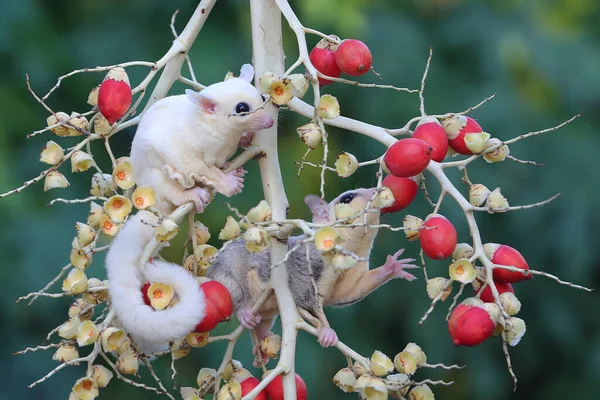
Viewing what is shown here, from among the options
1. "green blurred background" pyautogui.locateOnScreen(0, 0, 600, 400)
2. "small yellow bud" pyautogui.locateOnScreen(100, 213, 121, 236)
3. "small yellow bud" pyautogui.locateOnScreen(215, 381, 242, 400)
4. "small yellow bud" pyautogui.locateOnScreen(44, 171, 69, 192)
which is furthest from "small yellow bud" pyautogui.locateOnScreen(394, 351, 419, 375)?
"green blurred background" pyautogui.locateOnScreen(0, 0, 600, 400)

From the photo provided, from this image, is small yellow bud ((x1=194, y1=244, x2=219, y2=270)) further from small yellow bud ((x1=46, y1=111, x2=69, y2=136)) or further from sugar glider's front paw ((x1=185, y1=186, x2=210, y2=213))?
small yellow bud ((x1=46, y1=111, x2=69, y2=136))

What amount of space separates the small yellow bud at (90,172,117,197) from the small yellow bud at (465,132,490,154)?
542mm

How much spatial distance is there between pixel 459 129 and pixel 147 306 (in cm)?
54

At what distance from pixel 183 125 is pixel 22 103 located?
232 centimetres

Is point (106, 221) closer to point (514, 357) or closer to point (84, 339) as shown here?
point (84, 339)

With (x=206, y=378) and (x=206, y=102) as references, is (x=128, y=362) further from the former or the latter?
(x=206, y=102)

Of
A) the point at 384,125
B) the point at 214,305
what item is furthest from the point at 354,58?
the point at 384,125

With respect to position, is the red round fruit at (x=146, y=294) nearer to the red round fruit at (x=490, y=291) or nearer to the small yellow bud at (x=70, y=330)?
the small yellow bud at (x=70, y=330)

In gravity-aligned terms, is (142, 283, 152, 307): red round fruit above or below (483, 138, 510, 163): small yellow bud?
below

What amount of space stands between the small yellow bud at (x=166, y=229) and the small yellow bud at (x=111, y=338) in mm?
177

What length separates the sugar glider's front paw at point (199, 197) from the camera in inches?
59.0

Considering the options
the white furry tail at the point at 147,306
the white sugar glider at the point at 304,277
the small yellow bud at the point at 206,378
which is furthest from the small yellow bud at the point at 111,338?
the white sugar glider at the point at 304,277

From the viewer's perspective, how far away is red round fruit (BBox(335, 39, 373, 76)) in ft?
4.86

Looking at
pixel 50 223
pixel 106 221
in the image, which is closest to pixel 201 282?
pixel 106 221
